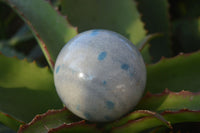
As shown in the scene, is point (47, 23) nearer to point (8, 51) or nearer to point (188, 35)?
point (8, 51)

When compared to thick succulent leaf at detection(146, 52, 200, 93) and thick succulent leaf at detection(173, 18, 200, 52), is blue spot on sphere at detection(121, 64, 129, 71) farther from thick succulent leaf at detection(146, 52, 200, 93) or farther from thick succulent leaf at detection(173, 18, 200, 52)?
thick succulent leaf at detection(173, 18, 200, 52)

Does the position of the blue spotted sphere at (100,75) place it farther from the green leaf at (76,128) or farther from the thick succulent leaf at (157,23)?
the thick succulent leaf at (157,23)

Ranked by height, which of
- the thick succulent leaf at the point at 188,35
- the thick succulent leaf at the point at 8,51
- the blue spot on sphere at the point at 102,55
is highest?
the blue spot on sphere at the point at 102,55

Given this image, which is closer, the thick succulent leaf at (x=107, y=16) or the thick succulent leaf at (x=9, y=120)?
the thick succulent leaf at (x=9, y=120)

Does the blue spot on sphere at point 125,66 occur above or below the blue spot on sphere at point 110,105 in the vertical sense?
above

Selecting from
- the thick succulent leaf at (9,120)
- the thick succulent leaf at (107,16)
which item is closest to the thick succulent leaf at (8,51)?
the thick succulent leaf at (107,16)

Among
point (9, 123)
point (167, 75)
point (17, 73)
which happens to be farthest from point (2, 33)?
point (167, 75)

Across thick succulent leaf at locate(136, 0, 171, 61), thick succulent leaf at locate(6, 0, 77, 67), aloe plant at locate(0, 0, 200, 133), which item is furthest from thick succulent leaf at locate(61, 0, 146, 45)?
thick succulent leaf at locate(136, 0, 171, 61)
